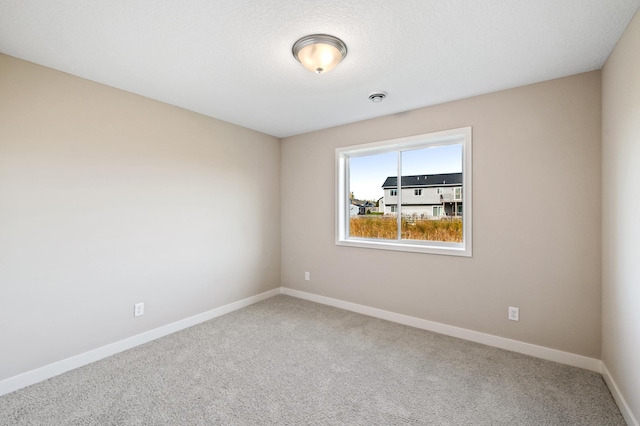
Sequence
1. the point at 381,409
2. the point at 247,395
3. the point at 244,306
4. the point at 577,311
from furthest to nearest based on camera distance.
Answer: the point at 244,306 → the point at 577,311 → the point at 247,395 → the point at 381,409

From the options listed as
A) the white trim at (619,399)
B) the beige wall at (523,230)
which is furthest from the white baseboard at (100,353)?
the white trim at (619,399)

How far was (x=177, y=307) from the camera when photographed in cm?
302

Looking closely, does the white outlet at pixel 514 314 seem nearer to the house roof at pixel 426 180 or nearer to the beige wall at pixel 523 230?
the beige wall at pixel 523 230

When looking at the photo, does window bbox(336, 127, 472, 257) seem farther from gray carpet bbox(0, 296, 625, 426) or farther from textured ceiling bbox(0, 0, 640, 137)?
gray carpet bbox(0, 296, 625, 426)

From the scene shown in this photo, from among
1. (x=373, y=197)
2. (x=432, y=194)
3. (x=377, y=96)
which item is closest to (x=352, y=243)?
(x=373, y=197)

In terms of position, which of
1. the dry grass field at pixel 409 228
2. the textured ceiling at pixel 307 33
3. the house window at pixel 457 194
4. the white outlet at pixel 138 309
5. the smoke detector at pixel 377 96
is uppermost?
the textured ceiling at pixel 307 33

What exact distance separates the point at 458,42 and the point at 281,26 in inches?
45.2

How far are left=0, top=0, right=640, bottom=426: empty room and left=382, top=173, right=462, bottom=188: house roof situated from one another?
23 millimetres

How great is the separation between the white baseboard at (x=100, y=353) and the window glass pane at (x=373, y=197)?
1.92 metres

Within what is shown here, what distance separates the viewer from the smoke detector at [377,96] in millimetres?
2674

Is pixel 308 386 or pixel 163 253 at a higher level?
pixel 163 253

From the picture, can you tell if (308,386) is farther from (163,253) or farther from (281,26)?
(281,26)

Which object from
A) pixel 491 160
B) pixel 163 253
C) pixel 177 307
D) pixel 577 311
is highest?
pixel 491 160

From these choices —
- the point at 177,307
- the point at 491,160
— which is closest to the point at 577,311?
the point at 491,160
